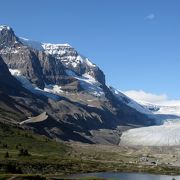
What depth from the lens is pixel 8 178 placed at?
7356 cm

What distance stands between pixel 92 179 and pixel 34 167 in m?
110

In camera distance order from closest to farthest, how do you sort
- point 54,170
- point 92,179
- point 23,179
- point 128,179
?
point 23,179, point 92,179, point 128,179, point 54,170

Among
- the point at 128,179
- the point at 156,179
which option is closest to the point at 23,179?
the point at 128,179

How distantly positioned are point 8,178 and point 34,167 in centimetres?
11841

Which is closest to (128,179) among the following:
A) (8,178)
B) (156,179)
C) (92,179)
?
(156,179)

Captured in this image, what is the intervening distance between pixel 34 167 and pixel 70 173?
47.3 feet

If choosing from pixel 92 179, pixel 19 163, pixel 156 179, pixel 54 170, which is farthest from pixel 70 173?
pixel 92 179

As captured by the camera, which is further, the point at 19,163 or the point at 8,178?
the point at 19,163

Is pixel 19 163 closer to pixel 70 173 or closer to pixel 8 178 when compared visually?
pixel 70 173

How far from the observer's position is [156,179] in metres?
198

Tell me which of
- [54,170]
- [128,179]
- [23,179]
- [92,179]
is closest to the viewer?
[23,179]

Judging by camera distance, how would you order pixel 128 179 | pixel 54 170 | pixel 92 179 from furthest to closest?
pixel 54 170, pixel 128 179, pixel 92 179

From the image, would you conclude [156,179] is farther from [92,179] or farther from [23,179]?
[23,179]

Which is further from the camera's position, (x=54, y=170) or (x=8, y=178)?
(x=54, y=170)
